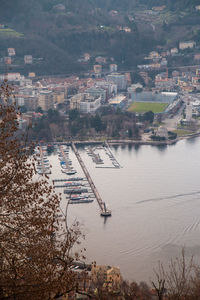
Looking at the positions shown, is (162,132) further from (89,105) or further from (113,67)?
(113,67)

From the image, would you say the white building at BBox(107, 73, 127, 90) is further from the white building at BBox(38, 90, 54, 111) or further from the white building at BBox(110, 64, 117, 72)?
the white building at BBox(38, 90, 54, 111)

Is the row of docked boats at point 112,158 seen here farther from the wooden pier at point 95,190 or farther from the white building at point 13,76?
the white building at point 13,76

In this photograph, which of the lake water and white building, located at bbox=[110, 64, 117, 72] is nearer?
the lake water

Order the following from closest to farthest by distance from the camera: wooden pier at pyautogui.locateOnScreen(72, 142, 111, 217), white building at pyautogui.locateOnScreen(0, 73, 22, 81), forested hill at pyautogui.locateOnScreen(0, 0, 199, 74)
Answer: wooden pier at pyautogui.locateOnScreen(72, 142, 111, 217) < white building at pyautogui.locateOnScreen(0, 73, 22, 81) < forested hill at pyautogui.locateOnScreen(0, 0, 199, 74)

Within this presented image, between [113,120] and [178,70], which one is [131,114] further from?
[178,70]

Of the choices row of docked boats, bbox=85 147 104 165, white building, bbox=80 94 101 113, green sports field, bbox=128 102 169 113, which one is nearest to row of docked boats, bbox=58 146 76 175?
row of docked boats, bbox=85 147 104 165

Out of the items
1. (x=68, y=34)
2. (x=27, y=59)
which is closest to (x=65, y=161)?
(x=27, y=59)

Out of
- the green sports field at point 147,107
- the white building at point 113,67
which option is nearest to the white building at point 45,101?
the green sports field at point 147,107
